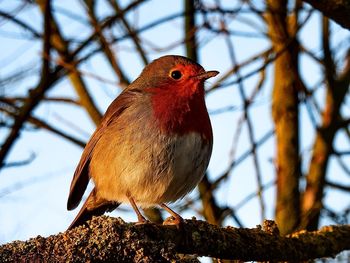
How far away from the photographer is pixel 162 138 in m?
3.94

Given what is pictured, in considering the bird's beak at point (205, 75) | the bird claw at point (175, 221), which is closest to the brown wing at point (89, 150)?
the bird's beak at point (205, 75)

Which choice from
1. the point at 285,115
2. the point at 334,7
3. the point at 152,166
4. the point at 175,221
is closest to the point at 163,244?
the point at 175,221

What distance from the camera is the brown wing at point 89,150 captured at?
439 cm

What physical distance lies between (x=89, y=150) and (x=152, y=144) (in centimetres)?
79

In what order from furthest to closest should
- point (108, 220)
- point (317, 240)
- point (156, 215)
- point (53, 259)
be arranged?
point (156, 215)
point (317, 240)
point (108, 220)
point (53, 259)

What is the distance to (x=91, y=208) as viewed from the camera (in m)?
4.58

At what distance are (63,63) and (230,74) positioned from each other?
4.23 feet

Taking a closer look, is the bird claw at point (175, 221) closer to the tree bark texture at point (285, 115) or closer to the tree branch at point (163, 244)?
the tree branch at point (163, 244)

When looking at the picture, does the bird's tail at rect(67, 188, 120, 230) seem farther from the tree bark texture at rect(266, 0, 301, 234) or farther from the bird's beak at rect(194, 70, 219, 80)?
the tree bark texture at rect(266, 0, 301, 234)

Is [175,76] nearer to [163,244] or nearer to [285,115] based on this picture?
[285,115]

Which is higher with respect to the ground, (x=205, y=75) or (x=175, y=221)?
(x=205, y=75)

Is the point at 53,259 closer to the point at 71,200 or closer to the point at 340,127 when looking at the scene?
the point at 71,200

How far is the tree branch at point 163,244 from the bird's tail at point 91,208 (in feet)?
4.72

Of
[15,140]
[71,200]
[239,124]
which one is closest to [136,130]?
[71,200]
